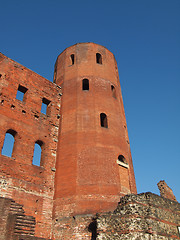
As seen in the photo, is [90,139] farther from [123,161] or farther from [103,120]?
[123,161]

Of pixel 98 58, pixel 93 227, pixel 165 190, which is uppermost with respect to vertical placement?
pixel 98 58

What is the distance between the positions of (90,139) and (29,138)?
3.53m

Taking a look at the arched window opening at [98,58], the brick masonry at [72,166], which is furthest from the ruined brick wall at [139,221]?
the arched window opening at [98,58]

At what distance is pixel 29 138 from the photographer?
1388 cm

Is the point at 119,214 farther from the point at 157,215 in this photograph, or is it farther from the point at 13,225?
the point at 13,225

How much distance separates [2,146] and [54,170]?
331 cm

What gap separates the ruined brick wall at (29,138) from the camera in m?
12.1

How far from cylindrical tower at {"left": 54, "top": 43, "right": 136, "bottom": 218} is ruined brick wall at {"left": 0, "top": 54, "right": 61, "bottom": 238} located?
20.9 inches

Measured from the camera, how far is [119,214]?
11.0 metres

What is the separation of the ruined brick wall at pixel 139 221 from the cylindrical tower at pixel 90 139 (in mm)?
1203

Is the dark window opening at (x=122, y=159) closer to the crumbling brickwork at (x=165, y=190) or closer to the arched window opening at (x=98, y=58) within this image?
the crumbling brickwork at (x=165, y=190)

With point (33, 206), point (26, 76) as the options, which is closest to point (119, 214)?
point (33, 206)

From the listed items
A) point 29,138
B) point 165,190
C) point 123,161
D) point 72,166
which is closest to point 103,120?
point 123,161

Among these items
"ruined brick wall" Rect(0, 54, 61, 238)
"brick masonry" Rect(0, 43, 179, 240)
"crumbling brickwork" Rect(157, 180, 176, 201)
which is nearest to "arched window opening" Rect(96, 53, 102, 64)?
"brick masonry" Rect(0, 43, 179, 240)
